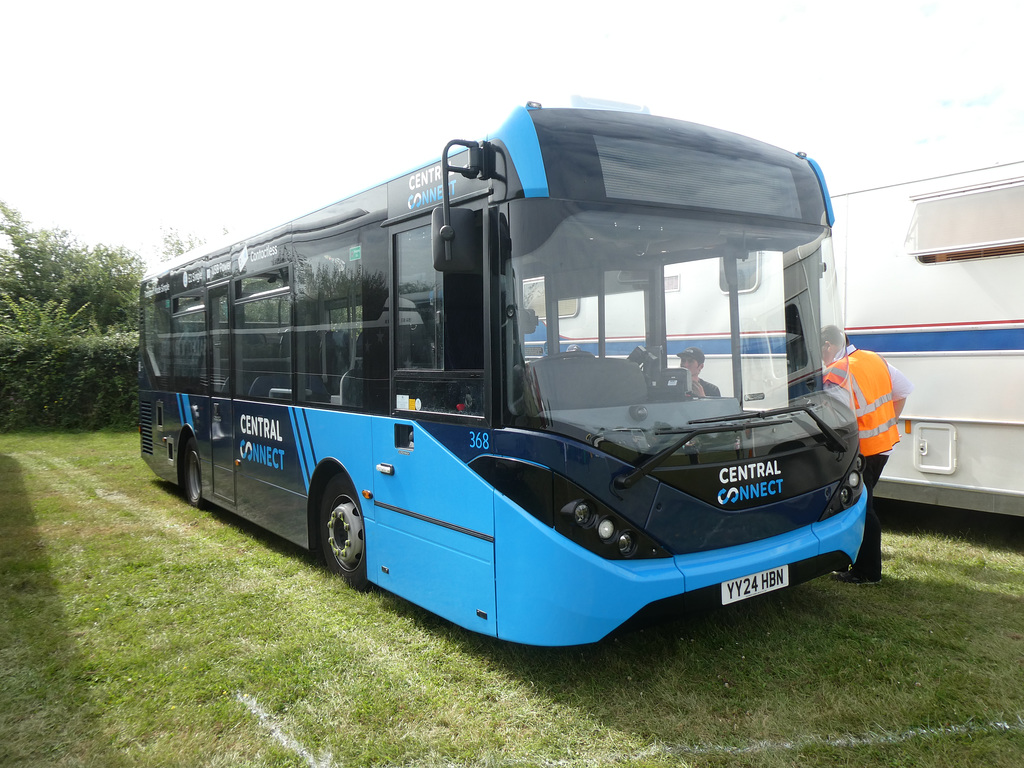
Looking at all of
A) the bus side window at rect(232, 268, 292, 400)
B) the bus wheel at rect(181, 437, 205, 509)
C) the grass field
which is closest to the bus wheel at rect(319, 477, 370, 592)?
the grass field

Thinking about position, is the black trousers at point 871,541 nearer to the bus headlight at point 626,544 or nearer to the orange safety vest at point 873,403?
the orange safety vest at point 873,403

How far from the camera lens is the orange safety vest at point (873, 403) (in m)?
5.19

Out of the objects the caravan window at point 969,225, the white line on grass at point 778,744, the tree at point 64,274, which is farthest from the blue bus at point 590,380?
the tree at point 64,274

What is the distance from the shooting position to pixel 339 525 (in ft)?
17.9

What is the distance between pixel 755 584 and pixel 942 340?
11.6 ft

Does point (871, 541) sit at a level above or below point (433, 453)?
below

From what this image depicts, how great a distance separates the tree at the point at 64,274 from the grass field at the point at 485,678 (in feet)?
90.6

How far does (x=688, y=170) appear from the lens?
400cm

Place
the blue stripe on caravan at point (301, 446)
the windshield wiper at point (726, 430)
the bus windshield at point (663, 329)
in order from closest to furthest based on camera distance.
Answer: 1. the windshield wiper at point (726, 430)
2. the bus windshield at point (663, 329)
3. the blue stripe on caravan at point (301, 446)

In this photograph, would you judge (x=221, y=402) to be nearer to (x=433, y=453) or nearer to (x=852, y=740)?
(x=433, y=453)

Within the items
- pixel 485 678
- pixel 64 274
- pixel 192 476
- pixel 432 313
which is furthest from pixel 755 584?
pixel 64 274

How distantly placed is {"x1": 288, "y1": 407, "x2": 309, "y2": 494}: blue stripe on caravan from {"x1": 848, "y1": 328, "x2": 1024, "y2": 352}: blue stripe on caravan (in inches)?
195

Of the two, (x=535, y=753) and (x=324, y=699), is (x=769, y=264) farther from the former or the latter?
(x=324, y=699)

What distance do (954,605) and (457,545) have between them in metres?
3.35
